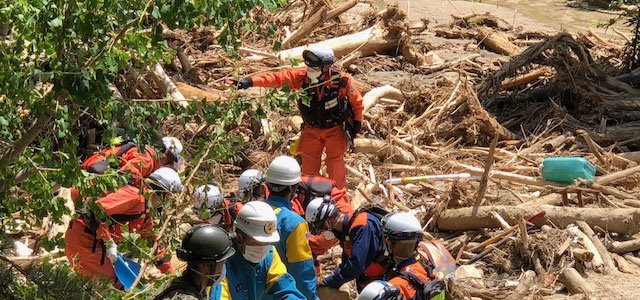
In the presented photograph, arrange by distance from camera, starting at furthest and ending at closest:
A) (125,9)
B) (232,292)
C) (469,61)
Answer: (469,61) → (232,292) → (125,9)

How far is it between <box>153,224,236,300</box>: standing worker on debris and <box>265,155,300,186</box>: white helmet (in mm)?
1917

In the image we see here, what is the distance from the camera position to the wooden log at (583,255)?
25.2 ft

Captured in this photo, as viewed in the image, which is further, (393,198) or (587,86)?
(587,86)

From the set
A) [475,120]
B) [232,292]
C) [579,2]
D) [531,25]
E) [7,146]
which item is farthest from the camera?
[579,2]

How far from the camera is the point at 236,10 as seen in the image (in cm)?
369

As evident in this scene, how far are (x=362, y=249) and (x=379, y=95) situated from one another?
6.50m

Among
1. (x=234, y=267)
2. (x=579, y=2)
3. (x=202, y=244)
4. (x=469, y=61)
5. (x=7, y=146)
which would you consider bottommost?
(x=579, y=2)

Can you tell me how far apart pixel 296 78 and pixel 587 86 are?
5.54m

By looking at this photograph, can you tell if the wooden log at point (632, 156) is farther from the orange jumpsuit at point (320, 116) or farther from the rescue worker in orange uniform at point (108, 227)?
the rescue worker in orange uniform at point (108, 227)

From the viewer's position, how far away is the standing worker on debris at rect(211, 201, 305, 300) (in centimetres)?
487

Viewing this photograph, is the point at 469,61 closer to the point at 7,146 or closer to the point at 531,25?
the point at 531,25

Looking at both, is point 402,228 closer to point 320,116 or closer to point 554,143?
point 320,116

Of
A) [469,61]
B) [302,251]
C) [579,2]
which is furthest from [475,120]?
[579,2]

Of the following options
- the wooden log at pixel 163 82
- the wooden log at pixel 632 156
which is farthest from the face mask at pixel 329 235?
the wooden log at pixel 632 156
